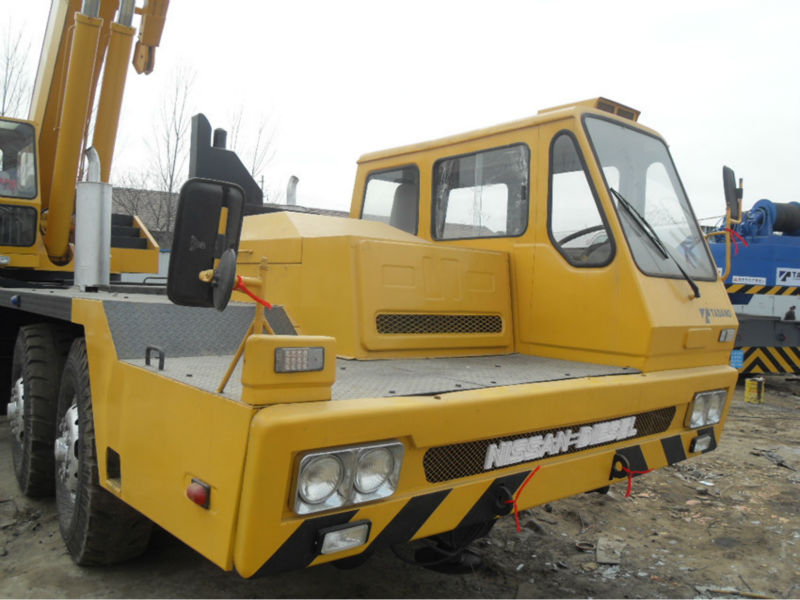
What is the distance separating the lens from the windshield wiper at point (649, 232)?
130 inches

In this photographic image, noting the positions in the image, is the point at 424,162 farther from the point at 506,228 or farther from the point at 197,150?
the point at 197,150

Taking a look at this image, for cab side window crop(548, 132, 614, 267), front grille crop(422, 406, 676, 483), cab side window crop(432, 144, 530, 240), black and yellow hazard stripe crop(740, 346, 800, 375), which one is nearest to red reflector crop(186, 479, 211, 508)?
front grille crop(422, 406, 676, 483)

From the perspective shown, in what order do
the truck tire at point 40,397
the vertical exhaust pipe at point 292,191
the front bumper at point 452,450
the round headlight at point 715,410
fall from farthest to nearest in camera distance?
the vertical exhaust pipe at point 292,191 < the truck tire at point 40,397 < the round headlight at point 715,410 < the front bumper at point 452,450

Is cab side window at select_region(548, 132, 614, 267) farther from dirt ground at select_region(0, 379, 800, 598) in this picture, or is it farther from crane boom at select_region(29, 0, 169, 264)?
crane boom at select_region(29, 0, 169, 264)

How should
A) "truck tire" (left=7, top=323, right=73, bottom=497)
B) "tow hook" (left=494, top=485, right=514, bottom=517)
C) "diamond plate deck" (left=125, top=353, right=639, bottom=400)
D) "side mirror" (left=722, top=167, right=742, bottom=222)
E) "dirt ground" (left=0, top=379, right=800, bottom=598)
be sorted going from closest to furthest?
1. "diamond plate deck" (left=125, top=353, right=639, bottom=400)
2. "tow hook" (left=494, top=485, right=514, bottom=517)
3. "dirt ground" (left=0, top=379, right=800, bottom=598)
4. "truck tire" (left=7, top=323, right=73, bottom=497)
5. "side mirror" (left=722, top=167, right=742, bottom=222)

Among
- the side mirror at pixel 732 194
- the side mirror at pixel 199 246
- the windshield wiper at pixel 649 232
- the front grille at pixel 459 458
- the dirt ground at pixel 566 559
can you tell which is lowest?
the dirt ground at pixel 566 559

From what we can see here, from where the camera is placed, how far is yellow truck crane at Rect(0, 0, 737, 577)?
75.5 inches

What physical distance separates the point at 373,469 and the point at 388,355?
1.06 meters

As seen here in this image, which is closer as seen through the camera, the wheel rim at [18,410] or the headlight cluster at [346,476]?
the headlight cluster at [346,476]

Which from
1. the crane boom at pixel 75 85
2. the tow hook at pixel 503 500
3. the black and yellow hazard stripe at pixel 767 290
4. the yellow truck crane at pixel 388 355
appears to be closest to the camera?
the yellow truck crane at pixel 388 355

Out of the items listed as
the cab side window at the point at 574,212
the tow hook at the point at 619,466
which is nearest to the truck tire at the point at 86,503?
the tow hook at the point at 619,466

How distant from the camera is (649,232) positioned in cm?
333

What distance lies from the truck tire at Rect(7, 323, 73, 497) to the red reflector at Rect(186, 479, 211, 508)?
1.96 meters

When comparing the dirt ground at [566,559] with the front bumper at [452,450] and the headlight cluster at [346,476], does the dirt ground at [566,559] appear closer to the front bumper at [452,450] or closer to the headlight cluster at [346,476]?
the front bumper at [452,450]
